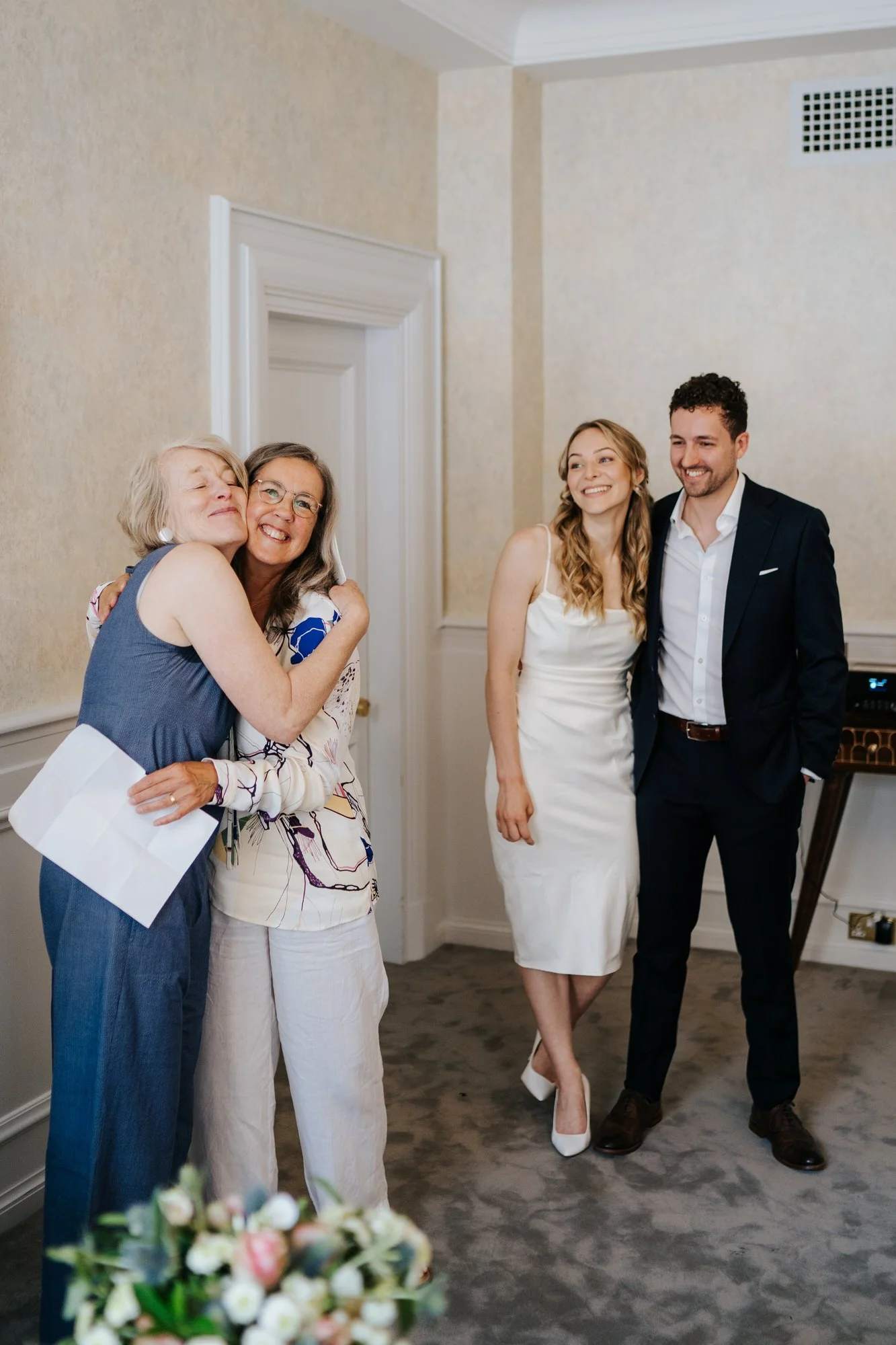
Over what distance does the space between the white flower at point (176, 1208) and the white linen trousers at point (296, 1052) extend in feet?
3.40

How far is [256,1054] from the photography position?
7.38 feet

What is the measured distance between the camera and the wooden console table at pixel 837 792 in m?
3.71

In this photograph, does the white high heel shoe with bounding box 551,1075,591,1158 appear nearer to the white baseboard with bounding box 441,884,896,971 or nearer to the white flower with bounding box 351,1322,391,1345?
the white baseboard with bounding box 441,884,896,971

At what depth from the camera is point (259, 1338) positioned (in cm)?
99

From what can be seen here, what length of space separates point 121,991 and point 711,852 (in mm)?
2688

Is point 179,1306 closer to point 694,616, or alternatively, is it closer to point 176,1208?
point 176,1208

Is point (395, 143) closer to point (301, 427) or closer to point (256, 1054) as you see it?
point (301, 427)

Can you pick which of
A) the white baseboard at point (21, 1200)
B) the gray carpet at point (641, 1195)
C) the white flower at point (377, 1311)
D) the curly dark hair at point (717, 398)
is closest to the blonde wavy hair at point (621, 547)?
the curly dark hair at point (717, 398)

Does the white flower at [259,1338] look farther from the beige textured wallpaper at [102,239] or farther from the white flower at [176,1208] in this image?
the beige textured wallpaper at [102,239]

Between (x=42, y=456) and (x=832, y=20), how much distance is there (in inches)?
106

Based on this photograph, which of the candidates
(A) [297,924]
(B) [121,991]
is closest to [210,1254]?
(B) [121,991]

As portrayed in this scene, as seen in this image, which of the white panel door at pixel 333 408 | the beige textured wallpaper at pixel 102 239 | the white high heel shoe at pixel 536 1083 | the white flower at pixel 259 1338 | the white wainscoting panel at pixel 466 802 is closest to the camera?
the white flower at pixel 259 1338

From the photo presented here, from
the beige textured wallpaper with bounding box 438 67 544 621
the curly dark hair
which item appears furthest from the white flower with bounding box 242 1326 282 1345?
the beige textured wallpaper with bounding box 438 67 544 621

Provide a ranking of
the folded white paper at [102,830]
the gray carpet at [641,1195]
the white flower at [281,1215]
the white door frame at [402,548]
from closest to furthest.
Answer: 1. the white flower at [281,1215]
2. the folded white paper at [102,830]
3. the gray carpet at [641,1195]
4. the white door frame at [402,548]
